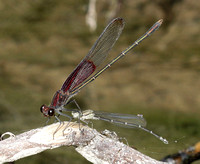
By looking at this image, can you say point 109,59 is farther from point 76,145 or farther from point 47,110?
point 76,145

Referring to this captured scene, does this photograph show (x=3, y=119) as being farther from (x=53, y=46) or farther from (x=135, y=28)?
(x=135, y=28)

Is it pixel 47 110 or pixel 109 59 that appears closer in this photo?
pixel 47 110

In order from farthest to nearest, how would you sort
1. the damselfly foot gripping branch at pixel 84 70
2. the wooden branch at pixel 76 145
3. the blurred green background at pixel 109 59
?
the blurred green background at pixel 109 59, the damselfly foot gripping branch at pixel 84 70, the wooden branch at pixel 76 145

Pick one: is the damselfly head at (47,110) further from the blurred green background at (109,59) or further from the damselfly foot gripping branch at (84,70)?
the blurred green background at (109,59)

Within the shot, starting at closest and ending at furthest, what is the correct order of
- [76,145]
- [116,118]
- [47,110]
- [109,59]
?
[76,145] < [47,110] < [116,118] < [109,59]

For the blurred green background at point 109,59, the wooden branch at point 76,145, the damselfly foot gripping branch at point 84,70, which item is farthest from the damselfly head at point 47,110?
the blurred green background at point 109,59

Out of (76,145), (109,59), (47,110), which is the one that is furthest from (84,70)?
(109,59)

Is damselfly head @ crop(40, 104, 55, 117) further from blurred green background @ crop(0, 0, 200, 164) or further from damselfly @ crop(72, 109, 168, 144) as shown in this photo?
blurred green background @ crop(0, 0, 200, 164)
